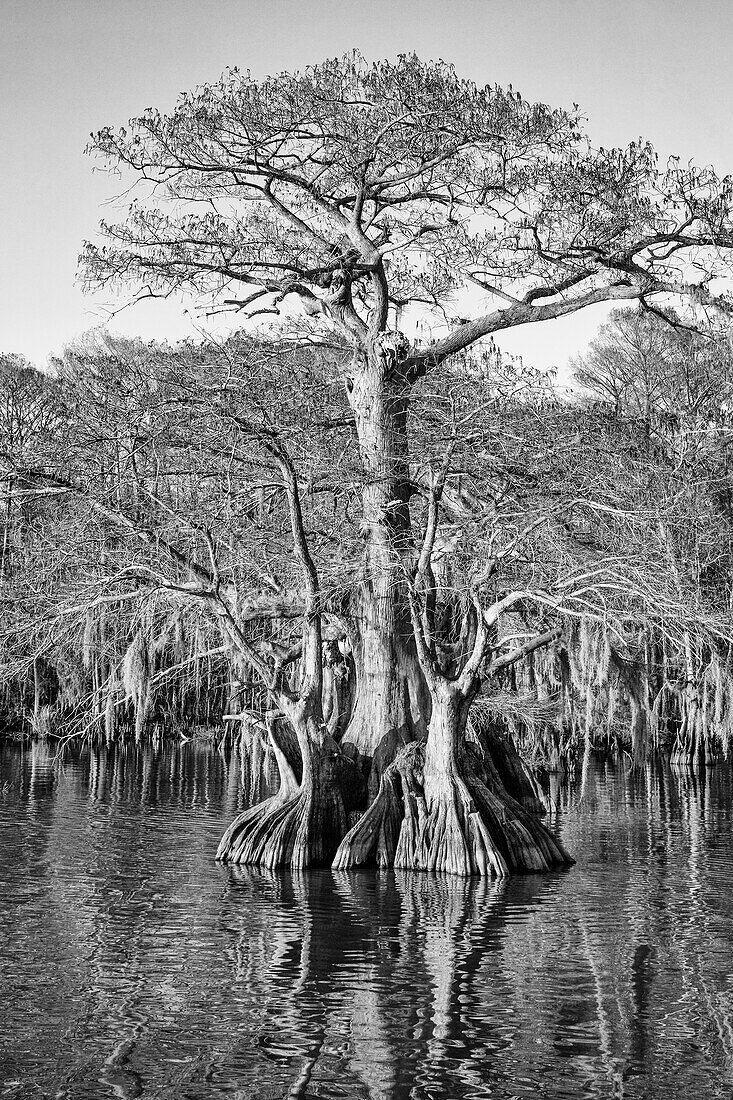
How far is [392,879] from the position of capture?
41.6 feet

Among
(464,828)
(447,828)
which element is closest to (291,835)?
(447,828)

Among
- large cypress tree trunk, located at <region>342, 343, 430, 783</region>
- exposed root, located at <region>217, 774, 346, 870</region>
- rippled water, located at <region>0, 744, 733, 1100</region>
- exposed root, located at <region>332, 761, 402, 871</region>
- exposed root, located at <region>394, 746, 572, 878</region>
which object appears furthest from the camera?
large cypress tree trunk, located at <region>342, 343, 430, 783</region>

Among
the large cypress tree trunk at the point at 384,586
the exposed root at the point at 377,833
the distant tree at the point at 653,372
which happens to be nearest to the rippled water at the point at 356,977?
the exposed root at the point at 377,833

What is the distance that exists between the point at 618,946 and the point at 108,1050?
4609 mm

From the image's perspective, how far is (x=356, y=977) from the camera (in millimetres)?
8539

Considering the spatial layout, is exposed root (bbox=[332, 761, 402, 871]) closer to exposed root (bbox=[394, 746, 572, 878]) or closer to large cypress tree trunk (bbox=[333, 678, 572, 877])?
large cypress tree trunk (bbox=[333, 678, 572, 877])

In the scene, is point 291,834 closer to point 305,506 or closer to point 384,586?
point 384,586

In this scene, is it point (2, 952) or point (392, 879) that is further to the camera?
point (392, 879)

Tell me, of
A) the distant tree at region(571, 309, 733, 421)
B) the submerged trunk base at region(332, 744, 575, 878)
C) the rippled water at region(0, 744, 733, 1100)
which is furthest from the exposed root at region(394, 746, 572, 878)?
the distant tree at region(571, 309, 733, 421)

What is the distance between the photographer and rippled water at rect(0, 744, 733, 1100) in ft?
21.5

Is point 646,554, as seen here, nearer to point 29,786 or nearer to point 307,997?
point 307,997

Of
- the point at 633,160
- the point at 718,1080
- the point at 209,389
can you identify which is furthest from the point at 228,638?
Result: the point at 718,1080

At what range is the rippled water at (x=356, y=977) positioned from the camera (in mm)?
6547

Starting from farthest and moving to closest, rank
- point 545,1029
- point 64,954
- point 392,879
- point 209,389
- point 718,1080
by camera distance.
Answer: point 209,389 → point 392,879 → point 64,954 → point 545,1029 → point 718,1080
